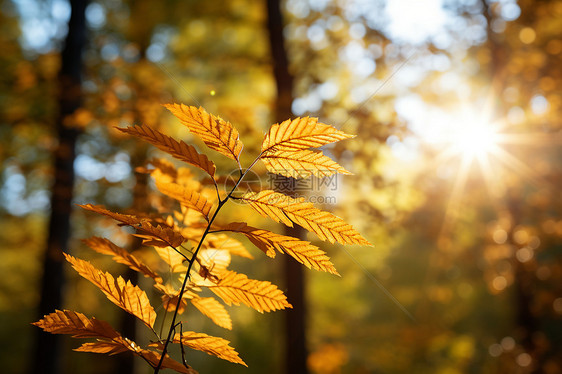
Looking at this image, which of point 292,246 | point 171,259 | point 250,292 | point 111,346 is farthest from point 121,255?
point 292,246

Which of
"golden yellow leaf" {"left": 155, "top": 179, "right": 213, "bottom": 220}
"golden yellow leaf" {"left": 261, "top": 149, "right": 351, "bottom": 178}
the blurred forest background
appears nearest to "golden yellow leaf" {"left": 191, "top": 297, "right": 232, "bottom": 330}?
"golden yellow leaf" {"left": 155, "top": 179, "right": 213, "bottom": 220}

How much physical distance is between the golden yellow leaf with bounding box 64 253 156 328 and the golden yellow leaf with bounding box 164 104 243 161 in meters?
0.35

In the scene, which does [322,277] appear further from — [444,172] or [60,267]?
[60,267]

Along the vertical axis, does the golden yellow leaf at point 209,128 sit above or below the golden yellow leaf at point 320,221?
above

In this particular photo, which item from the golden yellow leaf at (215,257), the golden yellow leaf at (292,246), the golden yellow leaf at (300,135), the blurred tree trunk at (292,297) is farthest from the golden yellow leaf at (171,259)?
the blurred tree trunk at (292,297)

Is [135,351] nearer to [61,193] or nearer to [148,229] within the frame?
[148,229]

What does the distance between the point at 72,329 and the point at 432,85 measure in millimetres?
5026

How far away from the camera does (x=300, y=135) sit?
730 millimetres

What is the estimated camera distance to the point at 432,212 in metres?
5.57

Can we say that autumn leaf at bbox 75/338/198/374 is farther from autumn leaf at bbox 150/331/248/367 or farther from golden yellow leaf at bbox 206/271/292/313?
golden yellow leaf at bbox 206/271/292/313

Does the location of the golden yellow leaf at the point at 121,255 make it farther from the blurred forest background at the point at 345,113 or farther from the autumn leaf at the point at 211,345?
the blurred forest background at the point at 345,113

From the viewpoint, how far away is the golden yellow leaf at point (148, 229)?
0.68m

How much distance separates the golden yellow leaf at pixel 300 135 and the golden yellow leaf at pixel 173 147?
5.2 inches

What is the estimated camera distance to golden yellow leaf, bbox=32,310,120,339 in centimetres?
71
